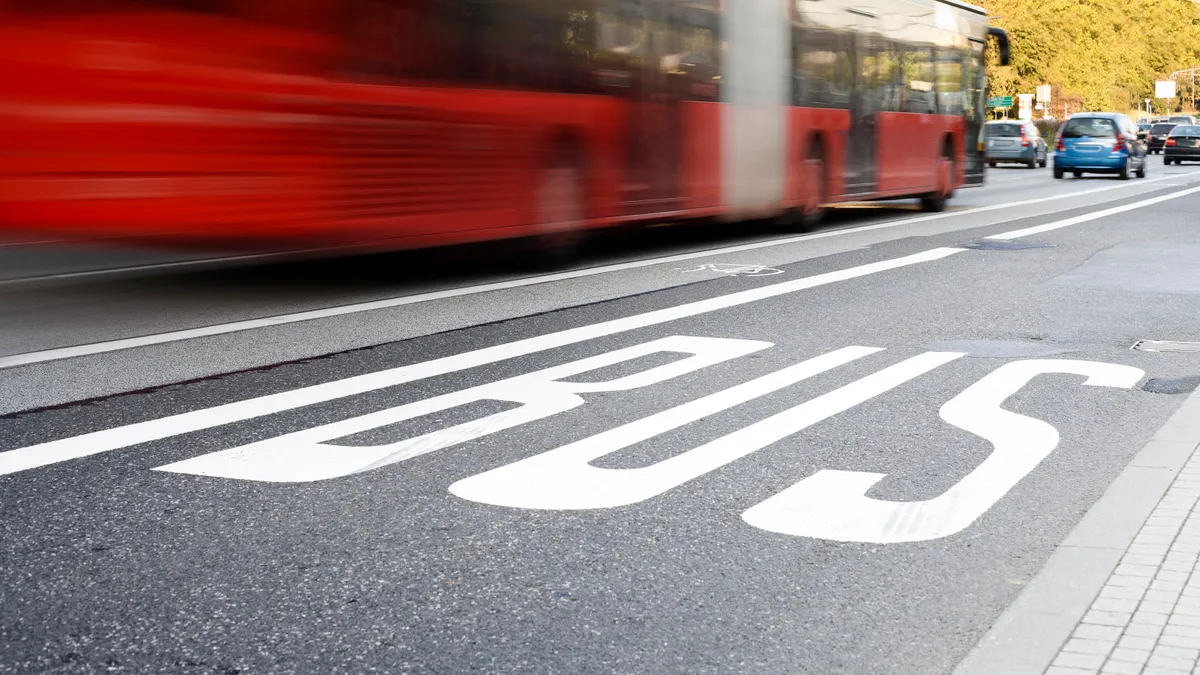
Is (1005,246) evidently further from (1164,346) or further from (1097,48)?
(1097,48)

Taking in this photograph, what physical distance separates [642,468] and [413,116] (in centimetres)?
598

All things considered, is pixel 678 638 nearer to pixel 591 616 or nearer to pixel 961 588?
pixel 591 616

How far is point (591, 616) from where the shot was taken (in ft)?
13.2

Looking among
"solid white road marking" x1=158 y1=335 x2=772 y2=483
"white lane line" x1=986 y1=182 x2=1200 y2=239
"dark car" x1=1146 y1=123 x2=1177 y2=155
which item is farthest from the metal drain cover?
"dark car" x1=1146 y1=123 x2=1177 y2=155

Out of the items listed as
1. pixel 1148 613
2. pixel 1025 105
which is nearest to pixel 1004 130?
pixel 1025 105

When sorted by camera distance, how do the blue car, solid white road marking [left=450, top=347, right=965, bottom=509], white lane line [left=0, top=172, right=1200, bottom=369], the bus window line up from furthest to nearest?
the blue car
the bus window
white lane line [left=0, top=172, right=1200, bottom=369]
solid white road marking [left=450, top=347, right=965, bottom=509]

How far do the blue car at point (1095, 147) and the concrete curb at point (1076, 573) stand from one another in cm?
3544

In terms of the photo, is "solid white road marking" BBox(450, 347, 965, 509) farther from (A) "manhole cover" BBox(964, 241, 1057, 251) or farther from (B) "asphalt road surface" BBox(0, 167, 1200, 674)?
(A) "manhole cover" BBox(964, 241, 1057, 251)

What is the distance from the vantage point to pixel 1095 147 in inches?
1561

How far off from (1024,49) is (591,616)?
8748cm

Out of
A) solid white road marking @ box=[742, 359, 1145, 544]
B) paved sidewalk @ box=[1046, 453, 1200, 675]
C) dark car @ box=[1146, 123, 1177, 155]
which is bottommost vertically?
dark car @ box=[1146, 123, 1177, 155]

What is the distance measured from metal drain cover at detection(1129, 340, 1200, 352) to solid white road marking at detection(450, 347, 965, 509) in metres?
2.26

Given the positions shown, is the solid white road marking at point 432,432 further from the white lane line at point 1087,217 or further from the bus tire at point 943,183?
the bus tire at point 943,183

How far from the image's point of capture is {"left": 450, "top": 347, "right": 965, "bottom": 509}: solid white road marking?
529 cm
